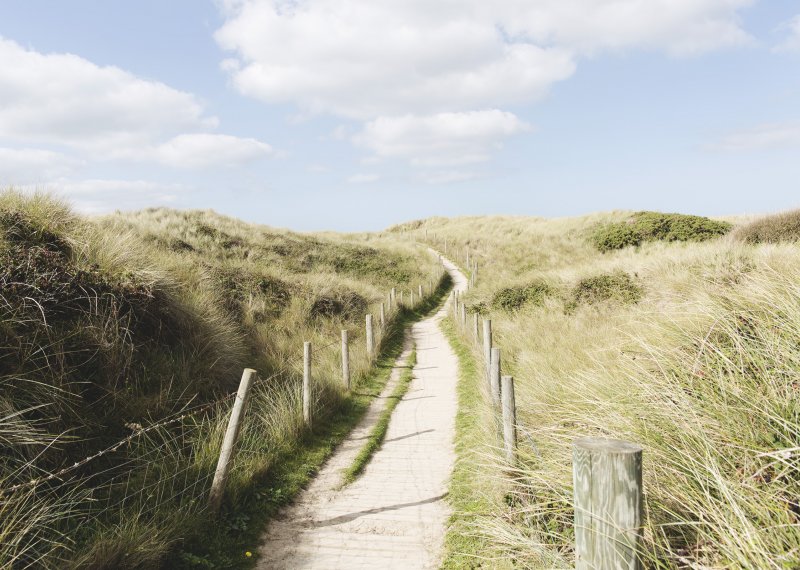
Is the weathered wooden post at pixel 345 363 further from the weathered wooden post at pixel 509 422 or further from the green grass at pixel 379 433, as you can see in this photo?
the weathered wooden post at pixel 509 422

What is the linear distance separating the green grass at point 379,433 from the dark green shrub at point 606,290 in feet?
18.8

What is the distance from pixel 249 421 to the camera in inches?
272

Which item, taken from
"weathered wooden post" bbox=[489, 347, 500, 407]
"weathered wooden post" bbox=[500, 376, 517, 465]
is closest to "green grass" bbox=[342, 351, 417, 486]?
"weathered wooden post" bbox=[489, 347, 500, 407]

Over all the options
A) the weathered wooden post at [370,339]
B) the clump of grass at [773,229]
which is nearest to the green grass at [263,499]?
the weathered wooden post at [370,339]

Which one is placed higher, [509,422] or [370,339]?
[509,422]

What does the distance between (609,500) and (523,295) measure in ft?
53.3

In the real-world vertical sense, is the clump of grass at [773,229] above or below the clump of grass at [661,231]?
below

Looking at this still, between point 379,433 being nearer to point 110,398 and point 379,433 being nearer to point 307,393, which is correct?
point 307,393

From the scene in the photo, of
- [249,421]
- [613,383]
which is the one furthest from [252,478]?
[613,383]

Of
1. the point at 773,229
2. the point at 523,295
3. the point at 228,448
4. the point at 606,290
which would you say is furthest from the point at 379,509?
the point at 773,229

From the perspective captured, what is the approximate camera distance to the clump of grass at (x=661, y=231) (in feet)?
96.8

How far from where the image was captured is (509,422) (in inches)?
188

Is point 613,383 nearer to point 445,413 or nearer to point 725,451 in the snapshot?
point 725,451

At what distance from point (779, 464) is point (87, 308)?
7.72m
